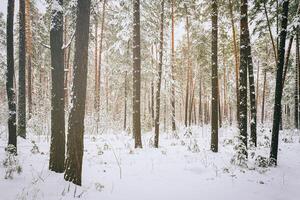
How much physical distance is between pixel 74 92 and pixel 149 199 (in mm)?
2855

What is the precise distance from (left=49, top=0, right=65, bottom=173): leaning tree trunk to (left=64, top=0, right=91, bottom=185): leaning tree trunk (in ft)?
3.18

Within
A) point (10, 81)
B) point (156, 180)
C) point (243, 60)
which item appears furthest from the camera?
point (243, 60)

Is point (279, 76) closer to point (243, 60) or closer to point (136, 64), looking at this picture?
point (243, 60)

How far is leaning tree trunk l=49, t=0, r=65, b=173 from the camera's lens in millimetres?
6055

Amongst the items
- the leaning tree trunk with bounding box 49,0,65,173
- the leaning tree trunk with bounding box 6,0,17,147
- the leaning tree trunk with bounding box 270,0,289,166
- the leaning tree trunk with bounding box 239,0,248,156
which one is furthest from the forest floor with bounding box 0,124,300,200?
the leaning tree trunk with bounding box 239,0,248,156

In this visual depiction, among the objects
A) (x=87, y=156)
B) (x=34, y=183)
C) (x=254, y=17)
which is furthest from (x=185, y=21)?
(x=34, y=183)

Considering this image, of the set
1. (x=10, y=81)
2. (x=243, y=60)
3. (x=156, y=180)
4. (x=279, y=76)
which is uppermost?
(x=243, y=60)

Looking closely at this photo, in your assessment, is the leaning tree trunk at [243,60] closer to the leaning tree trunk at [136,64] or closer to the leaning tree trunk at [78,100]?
the leaning tree trunk at [136,64]

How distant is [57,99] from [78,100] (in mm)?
1260

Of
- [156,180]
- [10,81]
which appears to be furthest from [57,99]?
[156,180]

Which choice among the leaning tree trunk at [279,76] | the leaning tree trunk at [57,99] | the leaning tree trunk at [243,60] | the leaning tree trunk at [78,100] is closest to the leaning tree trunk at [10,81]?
the leaning tree trunk at [57,99]

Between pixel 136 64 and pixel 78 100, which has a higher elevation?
pixel 136 64

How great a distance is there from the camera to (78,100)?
17.0 ft

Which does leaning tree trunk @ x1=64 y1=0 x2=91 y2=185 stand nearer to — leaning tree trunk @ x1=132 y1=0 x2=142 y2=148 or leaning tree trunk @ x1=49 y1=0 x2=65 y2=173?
leaning tree trunk @ x1=49 y1=0 x2=65 y2=173
